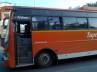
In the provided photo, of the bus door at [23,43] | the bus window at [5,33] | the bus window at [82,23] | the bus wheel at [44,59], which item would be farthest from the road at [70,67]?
the bus window at [82,23]

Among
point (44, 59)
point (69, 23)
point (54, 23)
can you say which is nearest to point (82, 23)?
point (69, 23)

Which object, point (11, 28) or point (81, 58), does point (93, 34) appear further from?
point (11, 28)

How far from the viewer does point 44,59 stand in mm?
12586

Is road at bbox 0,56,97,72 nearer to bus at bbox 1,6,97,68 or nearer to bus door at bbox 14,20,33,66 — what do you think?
bus at bbox 1,6,97,68

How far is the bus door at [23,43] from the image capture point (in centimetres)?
1177

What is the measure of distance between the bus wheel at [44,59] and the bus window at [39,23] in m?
1.17

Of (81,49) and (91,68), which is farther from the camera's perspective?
(81,49)

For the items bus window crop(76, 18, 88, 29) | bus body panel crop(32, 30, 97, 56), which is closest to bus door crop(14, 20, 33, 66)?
bus body panel crop(32, 30, 97, 56)

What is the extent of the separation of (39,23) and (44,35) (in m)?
0.58

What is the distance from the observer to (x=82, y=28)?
46.0 ft

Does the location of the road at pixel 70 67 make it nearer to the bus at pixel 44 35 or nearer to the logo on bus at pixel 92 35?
the bus at pixel 44 35

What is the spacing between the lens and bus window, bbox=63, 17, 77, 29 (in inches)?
524

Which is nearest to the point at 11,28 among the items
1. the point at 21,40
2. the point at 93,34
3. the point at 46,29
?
the point at 21,40

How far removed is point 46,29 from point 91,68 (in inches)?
103
